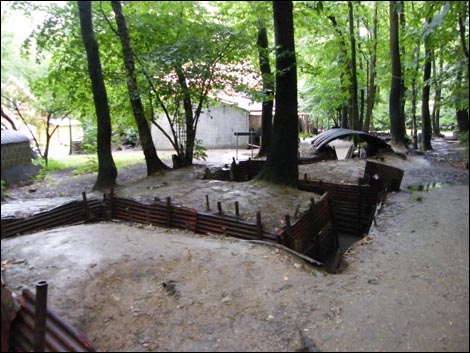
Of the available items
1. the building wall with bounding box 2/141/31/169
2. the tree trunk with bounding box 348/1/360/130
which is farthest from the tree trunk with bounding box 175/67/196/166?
the tree trunk with bounding box 348/1/360/130

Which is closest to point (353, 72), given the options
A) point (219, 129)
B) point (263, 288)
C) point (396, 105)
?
point (396, 105)

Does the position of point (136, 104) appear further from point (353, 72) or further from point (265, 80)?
point (353, 72)

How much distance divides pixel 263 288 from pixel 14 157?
2.86 m

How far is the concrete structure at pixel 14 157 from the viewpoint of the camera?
281cm

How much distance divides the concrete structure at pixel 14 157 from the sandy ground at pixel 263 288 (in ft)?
1.14

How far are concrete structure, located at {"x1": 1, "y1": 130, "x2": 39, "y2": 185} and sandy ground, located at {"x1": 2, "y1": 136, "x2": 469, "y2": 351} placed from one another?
13.7 inches

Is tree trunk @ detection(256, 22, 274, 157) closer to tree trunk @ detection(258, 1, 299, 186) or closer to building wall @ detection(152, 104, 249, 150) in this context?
tree trunk @ detection(258, 1, 299, 186)

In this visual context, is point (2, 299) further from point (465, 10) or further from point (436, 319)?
point (465, 10)

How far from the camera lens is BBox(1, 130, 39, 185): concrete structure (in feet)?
9.23

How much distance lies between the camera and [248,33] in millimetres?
10805

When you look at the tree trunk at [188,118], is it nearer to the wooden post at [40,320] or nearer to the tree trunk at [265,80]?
the tree trunk at [265,80]

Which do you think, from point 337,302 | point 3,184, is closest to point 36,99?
point 3,184

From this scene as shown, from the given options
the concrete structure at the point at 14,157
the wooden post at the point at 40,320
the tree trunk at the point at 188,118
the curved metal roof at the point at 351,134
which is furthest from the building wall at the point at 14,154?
the curved metal roof at the point at 351,134

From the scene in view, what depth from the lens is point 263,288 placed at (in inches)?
169
